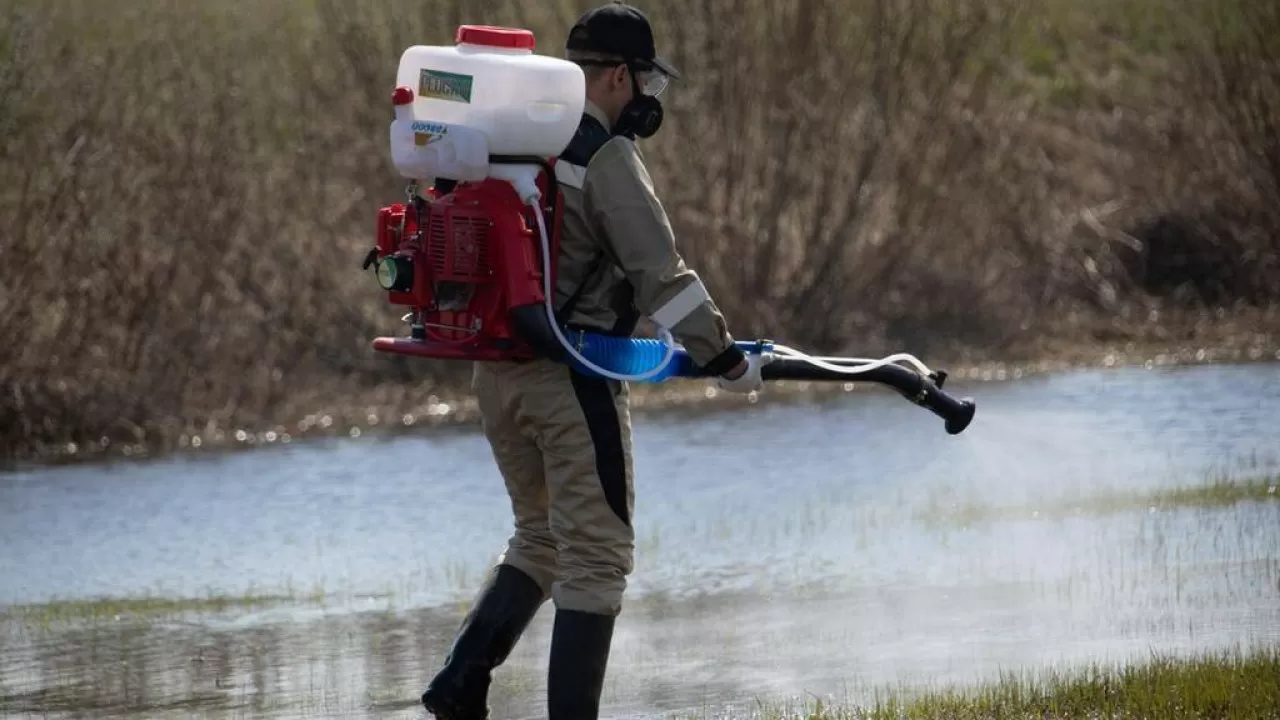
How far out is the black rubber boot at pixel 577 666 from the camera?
5.91 meters

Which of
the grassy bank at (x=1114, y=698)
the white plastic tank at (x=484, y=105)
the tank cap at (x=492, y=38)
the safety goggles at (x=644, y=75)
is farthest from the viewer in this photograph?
the grassy bank at (x=1114, y=698)

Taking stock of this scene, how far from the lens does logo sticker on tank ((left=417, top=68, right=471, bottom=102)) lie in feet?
19.2

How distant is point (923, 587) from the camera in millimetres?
8914

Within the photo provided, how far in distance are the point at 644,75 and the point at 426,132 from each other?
2.12 feet

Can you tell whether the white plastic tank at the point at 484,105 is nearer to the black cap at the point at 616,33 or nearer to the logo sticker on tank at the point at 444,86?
the logo sticker on tank at the point at 444,86

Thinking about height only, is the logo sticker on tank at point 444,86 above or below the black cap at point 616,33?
below

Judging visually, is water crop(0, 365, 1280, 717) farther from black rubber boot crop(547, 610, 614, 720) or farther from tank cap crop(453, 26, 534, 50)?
tank cap crop(453, 26, 534, 50)

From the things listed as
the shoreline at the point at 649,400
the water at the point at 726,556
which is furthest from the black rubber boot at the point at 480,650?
the shoreline at the point at 649,400

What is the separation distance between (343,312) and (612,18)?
11177 mm

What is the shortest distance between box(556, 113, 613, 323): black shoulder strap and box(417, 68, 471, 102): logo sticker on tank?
321mm

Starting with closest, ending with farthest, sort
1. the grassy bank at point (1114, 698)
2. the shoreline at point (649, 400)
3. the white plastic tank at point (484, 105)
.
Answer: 1. the white plastic tank at point (484, 105)
2. the grassy bank at point (1114, 698)
3. the shoreline at point (649, 400)

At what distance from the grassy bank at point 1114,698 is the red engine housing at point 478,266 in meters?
1.51

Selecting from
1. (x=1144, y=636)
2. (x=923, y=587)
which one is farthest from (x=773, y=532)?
(x=1144, y=636)

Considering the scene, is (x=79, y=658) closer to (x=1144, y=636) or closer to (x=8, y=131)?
(x=1144, y=636)
